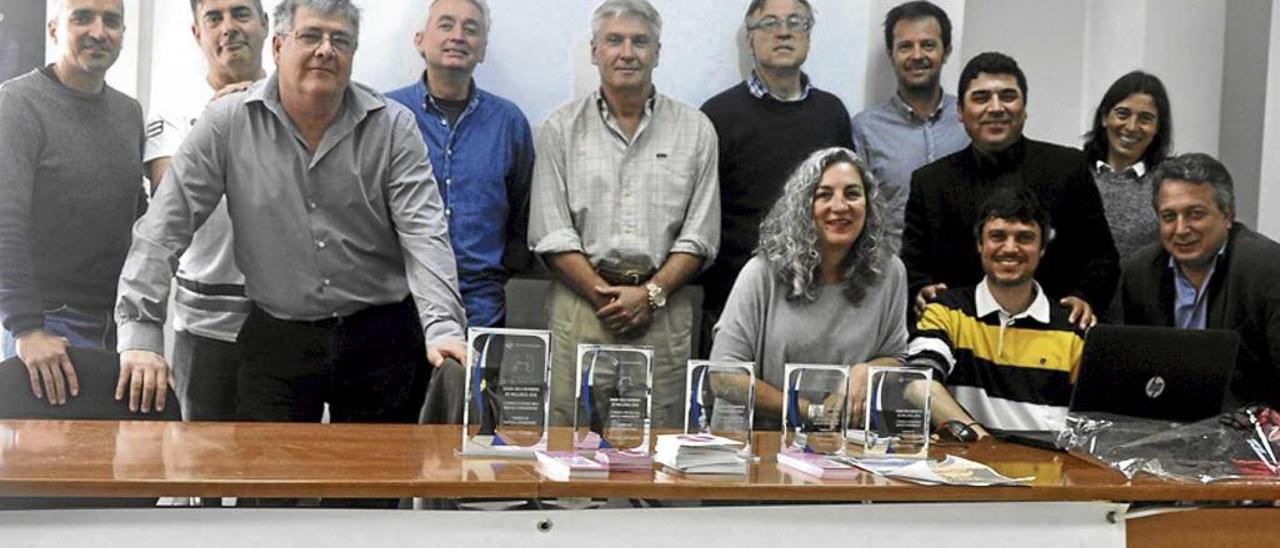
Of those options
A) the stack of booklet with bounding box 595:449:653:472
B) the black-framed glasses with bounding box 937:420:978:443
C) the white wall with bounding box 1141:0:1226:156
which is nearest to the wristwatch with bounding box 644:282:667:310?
the black-framed glasses with bounding box 937:420:978:443

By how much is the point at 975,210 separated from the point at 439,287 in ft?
5.32

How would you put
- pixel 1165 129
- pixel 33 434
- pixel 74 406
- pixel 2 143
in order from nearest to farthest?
1. pixel 33 434
2. pixel 74 406
3. pixel 2 143
4. pixel 1165 129

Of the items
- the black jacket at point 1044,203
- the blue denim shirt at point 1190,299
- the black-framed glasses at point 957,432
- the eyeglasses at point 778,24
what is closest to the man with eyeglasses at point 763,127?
the eyeglasses at point 778,24

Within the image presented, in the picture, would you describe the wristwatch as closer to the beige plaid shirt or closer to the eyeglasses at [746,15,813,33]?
the beige plaid shirt

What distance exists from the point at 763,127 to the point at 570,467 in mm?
2190

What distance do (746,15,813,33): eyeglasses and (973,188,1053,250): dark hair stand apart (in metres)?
0.86

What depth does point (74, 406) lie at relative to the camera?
285cm

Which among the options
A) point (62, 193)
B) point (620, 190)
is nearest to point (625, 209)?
point (620, 190)

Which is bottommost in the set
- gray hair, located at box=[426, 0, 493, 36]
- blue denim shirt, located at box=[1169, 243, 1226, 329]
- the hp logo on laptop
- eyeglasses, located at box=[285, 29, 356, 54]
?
the hp logo on laptop

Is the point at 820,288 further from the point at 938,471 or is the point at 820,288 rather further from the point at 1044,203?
the point at 938,471

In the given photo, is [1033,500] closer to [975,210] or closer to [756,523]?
[756,523]

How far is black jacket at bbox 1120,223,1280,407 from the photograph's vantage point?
13.0ft

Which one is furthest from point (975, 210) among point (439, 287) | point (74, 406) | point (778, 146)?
point (74, 406)

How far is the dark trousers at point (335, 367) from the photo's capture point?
3605 mm
